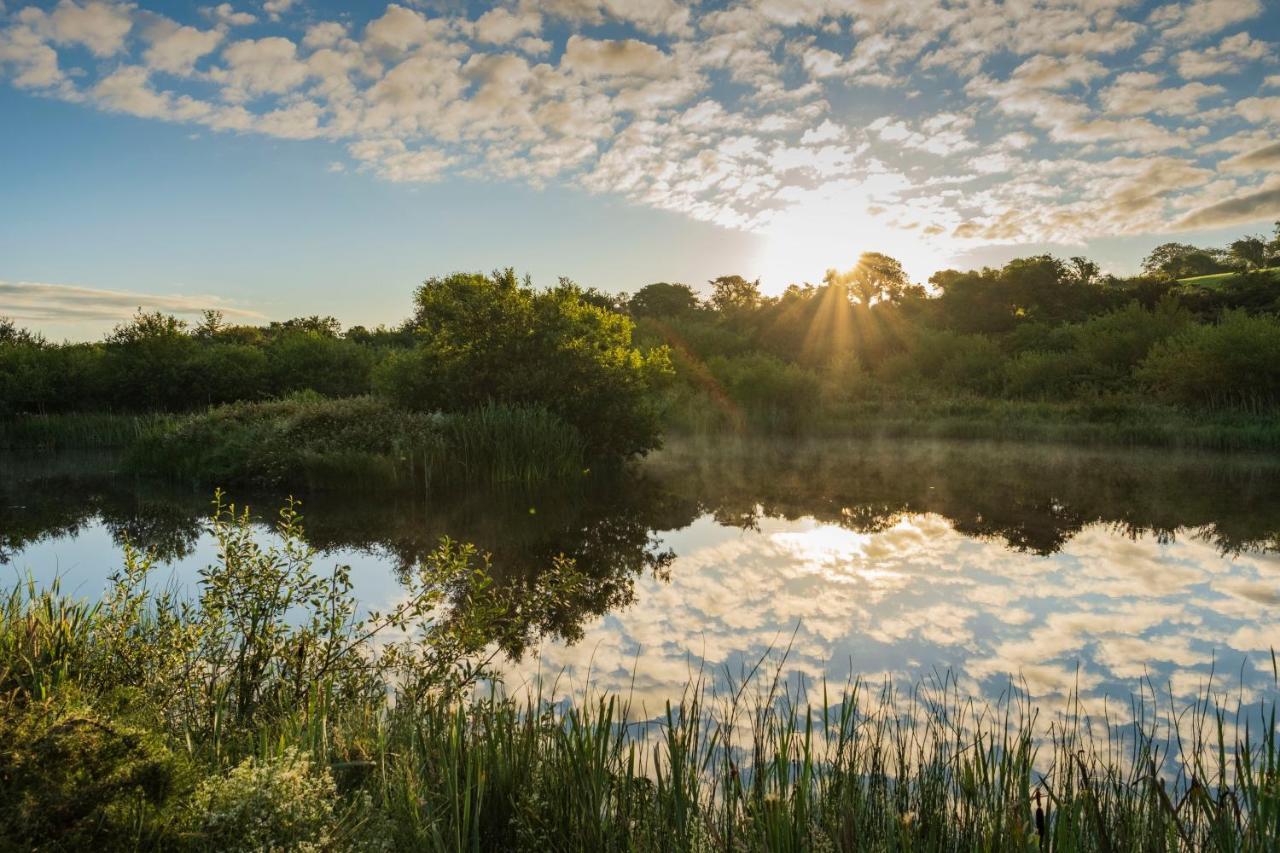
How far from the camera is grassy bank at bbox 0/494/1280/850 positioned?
7.12 feet

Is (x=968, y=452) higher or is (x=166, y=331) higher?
(x=166, y=331)

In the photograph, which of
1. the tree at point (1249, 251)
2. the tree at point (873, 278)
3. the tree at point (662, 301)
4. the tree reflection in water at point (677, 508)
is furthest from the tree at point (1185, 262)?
the tree reflection in water at point (677, 508)

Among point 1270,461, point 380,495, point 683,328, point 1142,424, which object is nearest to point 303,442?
point 380,495

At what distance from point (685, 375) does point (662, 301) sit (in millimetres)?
28508

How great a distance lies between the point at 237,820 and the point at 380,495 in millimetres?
12299

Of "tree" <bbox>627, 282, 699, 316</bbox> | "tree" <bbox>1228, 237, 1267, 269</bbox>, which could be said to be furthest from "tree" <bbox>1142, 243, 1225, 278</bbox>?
"tree" <bbox>627, 282, 699, 316</bbox>

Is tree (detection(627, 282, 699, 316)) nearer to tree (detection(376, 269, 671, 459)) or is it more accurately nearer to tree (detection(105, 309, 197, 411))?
tree (detection(105, 309, 197, 411))

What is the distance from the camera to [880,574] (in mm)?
7711

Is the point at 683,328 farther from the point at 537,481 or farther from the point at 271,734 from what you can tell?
the point at 271,734

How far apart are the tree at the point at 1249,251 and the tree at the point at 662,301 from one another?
44001 millimetres

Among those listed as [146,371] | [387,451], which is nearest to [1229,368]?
[387,451]

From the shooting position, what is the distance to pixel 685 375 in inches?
1271

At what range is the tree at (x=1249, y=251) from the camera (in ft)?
200

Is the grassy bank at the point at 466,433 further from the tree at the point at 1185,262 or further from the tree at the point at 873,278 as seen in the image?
the tree at the point at 1185,262
